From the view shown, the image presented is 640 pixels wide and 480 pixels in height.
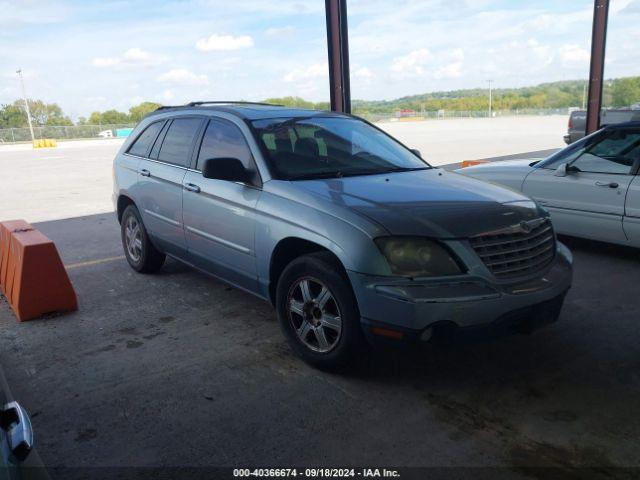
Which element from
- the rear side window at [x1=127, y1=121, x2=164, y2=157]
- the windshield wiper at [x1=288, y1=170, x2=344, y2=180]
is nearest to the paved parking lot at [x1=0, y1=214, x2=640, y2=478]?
the windshield wiper at [x1=288, y1=170, x2=344, y2=180]

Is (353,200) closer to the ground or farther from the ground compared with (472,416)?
farther from the ground

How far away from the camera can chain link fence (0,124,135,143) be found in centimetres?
5272

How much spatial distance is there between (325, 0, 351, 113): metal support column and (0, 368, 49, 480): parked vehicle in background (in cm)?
898

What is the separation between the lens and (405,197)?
363 cm

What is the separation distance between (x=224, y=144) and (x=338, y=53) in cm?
599

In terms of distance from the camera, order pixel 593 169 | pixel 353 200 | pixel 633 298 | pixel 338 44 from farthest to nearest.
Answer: pixel 338 44 → pixel 593 169 → pixel 633 298 → pixel 353 200

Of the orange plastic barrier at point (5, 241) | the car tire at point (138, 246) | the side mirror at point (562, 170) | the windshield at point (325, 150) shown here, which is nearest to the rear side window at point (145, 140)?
the car tire at point (138, 246)

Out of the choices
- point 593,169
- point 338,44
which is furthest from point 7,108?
point 593,169

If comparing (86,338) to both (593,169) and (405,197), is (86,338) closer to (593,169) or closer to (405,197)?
(405,197)

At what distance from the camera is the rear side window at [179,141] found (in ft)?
16.3

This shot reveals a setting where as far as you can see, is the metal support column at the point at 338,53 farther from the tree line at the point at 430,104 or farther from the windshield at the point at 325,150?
the tree line at the point at 430,104

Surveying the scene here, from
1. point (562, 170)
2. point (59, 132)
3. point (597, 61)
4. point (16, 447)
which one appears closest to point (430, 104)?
point (59, 132)

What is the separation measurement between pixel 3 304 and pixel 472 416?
167 inches

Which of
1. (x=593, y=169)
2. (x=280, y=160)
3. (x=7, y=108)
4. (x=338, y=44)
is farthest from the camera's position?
(x=7, y=108)
